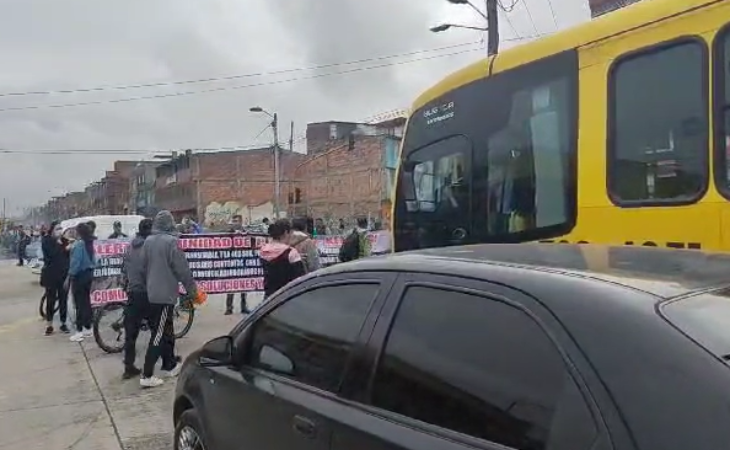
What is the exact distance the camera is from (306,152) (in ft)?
222

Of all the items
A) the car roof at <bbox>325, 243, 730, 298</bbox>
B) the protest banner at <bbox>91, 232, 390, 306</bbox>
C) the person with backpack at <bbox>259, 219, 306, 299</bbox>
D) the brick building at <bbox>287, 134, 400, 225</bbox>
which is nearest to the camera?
the car roof at <bbox>325, 243, 730, 298</bbox>

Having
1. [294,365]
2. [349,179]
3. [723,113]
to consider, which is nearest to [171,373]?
[294,365]

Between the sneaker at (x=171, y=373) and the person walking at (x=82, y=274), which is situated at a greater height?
the person walking at (x=82, y=274)

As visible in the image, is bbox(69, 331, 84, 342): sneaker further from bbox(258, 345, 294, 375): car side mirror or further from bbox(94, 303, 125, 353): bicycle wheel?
bbox(258, 345, 294, 375): car side mirror

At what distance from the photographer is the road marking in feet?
40.9

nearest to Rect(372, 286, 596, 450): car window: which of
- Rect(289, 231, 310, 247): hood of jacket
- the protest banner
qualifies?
Rect(289, 231, 310, 247): hood of jacket

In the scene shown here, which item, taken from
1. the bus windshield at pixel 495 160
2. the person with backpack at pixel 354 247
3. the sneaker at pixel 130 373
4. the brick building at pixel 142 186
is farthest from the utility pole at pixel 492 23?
the brick building at pixel 142 186

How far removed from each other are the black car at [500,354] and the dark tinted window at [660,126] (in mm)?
2109

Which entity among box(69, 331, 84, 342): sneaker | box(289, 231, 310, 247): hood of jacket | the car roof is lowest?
box(69, 331, 84, 342): sneaker

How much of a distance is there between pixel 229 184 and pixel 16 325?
52.3 m

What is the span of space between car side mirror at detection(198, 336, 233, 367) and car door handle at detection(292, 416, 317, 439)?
0.85 meters

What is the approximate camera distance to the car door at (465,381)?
1.93 meters

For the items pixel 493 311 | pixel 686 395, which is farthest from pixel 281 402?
pixel 686 395

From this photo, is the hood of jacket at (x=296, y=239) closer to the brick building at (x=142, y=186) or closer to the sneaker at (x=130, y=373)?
the sneaker at (x=130, y=373)
